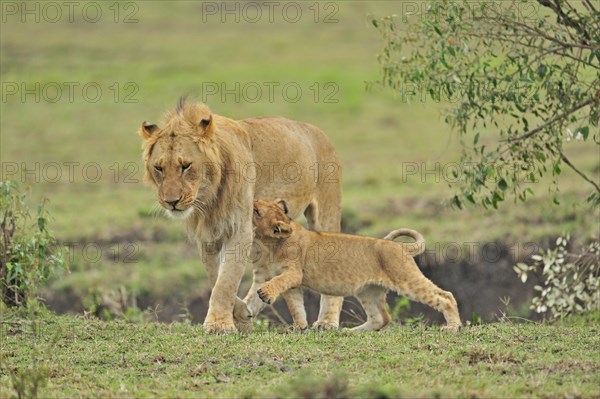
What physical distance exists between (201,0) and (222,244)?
3704 cm

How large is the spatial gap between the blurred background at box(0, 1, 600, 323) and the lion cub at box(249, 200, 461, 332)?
1576mm

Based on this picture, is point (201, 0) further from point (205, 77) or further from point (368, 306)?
point (368, 306)

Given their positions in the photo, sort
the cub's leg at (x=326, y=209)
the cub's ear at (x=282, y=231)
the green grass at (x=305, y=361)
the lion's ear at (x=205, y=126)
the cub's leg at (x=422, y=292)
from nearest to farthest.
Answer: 1. the green grass at (x=305, y=361)
2. the lion's ear at (x=205, y=126)
3. the cub's leg at (x=422, y=292)
4. the cub's ear at (x=282, y=231)
5. the cub's leg at (x=326, y=209)

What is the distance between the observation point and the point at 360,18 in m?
41.0

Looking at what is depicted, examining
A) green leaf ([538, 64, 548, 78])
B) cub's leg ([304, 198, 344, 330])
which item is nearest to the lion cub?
cub's leg ([304, 198, 344, 330])

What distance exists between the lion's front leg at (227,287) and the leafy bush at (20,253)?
137cm

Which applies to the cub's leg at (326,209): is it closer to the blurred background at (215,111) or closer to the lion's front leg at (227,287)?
the blurred background at (215,111)

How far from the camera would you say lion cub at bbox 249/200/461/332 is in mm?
9328

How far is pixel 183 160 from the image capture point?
8.77m

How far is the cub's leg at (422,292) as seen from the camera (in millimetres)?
9227

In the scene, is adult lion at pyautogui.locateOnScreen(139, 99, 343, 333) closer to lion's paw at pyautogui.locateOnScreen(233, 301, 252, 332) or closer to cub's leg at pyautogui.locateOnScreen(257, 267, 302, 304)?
lion's paw at pyautogui.locateOnScreen(233, 301, 252, 332)

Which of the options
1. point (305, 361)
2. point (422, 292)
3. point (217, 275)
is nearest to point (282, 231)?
point (217, 275)

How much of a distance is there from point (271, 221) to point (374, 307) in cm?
118

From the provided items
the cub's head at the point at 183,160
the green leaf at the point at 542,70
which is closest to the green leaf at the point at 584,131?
the green leaf at the point at 542,70
